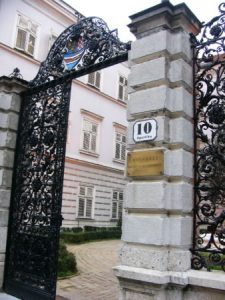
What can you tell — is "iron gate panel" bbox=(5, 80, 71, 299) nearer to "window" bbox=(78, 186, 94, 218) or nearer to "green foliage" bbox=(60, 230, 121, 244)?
"green foliage" bbox=(60, 230, 121, 244)

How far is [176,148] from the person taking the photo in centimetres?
455

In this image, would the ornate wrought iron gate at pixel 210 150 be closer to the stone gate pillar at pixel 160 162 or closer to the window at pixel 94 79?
the stone gate pillar at pixel 160 162

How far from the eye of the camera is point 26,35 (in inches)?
652

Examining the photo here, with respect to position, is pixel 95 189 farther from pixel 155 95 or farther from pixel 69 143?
pixel 155 95

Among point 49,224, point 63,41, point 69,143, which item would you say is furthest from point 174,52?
point 69,143

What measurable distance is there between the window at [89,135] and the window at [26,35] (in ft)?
16.6

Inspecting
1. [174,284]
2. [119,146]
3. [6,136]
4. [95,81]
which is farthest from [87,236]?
[174,284]

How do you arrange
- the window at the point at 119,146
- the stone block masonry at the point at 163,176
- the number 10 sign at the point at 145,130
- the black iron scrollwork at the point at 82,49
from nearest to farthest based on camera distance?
the stone block masonry at the point at 163,176, the number 10 sign at the point at 145,130, the black iron scrollwork at the point at 82,49, the window at the point at 119,146

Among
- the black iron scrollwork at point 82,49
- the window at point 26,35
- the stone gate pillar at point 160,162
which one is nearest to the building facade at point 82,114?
the window at point 26,35

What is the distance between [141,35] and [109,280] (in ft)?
18.9

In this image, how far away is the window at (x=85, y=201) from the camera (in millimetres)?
19219

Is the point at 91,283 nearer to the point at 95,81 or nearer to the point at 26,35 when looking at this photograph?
the point at 26,35

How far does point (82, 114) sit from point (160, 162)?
51.5 feet

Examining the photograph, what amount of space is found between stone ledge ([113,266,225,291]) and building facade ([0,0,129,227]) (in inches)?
522
